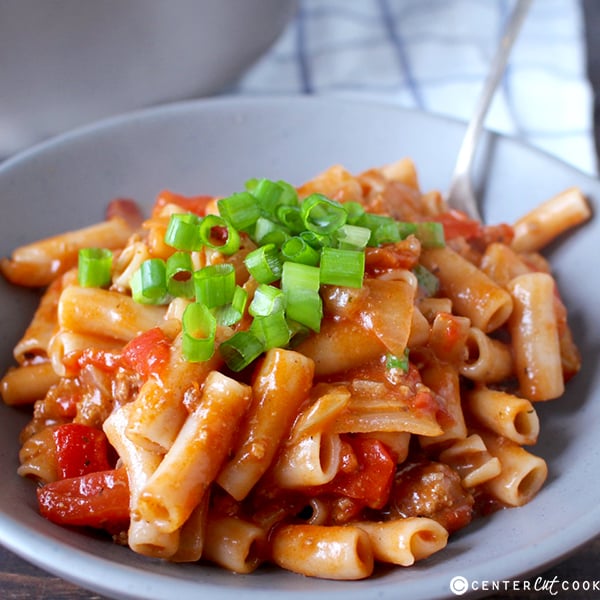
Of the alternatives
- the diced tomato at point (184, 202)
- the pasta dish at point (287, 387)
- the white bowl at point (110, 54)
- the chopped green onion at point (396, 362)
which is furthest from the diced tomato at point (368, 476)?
the white bowl at point (110, 54)

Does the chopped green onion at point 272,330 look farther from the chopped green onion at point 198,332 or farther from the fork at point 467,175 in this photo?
the fork at point 467,175

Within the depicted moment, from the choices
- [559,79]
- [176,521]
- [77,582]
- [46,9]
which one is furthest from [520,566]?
[559,79]

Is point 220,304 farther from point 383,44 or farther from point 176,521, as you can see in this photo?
point 383,44

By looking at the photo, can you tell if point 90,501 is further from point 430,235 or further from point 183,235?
point 430,235

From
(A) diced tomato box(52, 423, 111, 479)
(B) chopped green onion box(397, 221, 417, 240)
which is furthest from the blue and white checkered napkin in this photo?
(A) diced tomato box(52, 423, 111, 479)

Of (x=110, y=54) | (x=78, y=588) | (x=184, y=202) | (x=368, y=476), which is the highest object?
(x=110, y=54)

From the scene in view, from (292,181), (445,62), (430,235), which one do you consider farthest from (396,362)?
(445,62)

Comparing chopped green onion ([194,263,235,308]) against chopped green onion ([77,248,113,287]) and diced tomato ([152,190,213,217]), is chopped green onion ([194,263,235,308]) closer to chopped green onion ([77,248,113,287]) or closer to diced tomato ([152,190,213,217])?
chopped green onion ([77,248,113,287])
